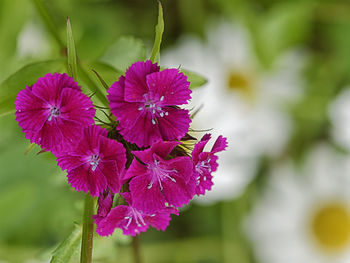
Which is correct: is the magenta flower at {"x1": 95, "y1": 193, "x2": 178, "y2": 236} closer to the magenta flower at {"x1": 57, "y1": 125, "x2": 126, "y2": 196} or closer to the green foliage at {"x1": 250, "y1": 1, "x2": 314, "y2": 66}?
the magenta flower at {"x1": 57, "y1": 125, "x2": 126, "y2": 196}

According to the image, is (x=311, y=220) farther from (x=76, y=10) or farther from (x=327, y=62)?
(x=76, y=10)

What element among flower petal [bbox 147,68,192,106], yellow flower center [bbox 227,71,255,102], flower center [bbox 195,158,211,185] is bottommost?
flower center [bbox 195,158,211,185]

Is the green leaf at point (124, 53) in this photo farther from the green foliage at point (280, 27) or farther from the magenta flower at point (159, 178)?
the green foliage at point (280, 27)

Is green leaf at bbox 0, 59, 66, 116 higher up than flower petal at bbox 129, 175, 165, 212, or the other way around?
green leaf at bbox 0, 59, 66, 116

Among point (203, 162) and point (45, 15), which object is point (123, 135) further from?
point (45, 15)

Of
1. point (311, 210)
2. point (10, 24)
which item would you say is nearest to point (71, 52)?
point (10, 24)

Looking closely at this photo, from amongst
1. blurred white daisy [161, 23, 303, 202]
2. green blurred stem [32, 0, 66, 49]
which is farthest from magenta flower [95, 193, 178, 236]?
blurred white daisy [161, 23, 303, 202]

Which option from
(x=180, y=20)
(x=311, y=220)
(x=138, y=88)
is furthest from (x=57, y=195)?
(x=311, y=220)
